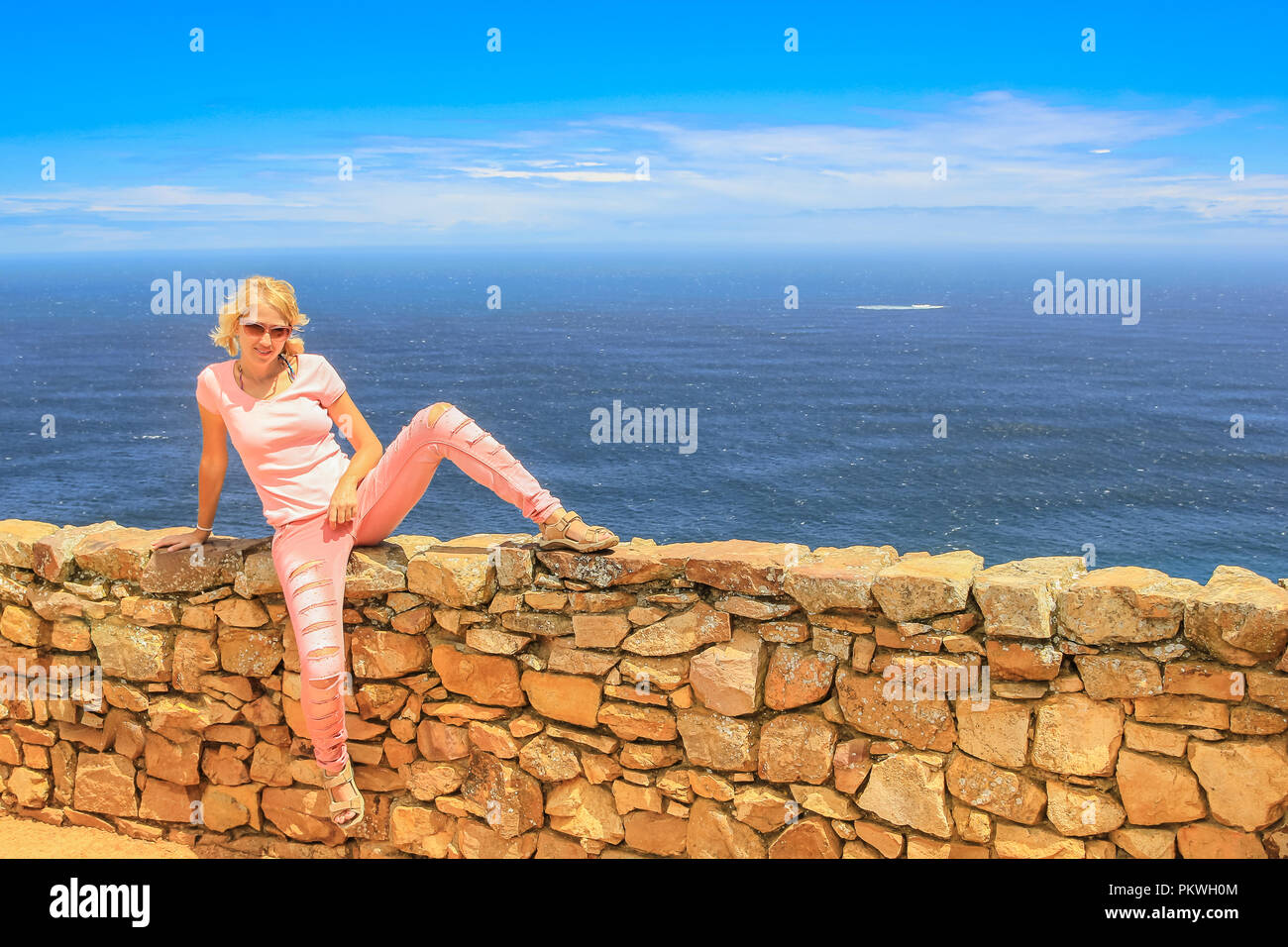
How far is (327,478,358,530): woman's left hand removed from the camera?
5.41 m

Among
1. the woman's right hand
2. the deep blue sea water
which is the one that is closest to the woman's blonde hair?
the woman's right hand

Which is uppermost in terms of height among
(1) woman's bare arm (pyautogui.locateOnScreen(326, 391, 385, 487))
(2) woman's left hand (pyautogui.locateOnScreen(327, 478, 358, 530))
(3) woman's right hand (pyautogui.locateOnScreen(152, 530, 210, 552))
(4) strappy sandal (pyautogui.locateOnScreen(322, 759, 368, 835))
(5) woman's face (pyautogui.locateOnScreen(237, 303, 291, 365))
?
(5) woman's face (pyautogui.locateOnScreen(237, 303, 291, 365))

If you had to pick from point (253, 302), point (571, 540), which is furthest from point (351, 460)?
point (571, 540)

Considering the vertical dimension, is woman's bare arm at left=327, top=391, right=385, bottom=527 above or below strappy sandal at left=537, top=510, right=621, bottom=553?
above

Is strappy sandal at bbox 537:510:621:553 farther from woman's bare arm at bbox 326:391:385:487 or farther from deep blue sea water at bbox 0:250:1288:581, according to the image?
deep blue sea water at bbox 0:250:1288:581

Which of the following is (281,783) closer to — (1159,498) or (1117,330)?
(1159,498)

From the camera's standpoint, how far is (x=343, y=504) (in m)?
5.41

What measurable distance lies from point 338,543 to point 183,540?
0.97 meters

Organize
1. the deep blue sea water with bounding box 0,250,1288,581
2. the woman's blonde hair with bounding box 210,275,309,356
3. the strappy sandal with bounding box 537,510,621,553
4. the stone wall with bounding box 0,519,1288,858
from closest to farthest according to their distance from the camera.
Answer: the stone wall with bounding box 0,519,1288,858, the woman's blonde hair with bounding box 210,275,309,356, the strappy sandal with bounding box 537,510,621,553, the deep blue sea water with bounding box 0,250,1288,581

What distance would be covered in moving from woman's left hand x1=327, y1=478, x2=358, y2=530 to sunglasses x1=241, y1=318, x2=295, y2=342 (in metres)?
0.76

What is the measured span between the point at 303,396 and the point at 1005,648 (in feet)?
11.4

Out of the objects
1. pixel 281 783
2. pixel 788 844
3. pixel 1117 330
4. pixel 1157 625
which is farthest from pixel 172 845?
pixel 1117 330

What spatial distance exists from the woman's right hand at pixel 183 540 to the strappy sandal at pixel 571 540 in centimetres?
185

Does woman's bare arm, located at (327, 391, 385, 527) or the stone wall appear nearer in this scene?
the stone wall
